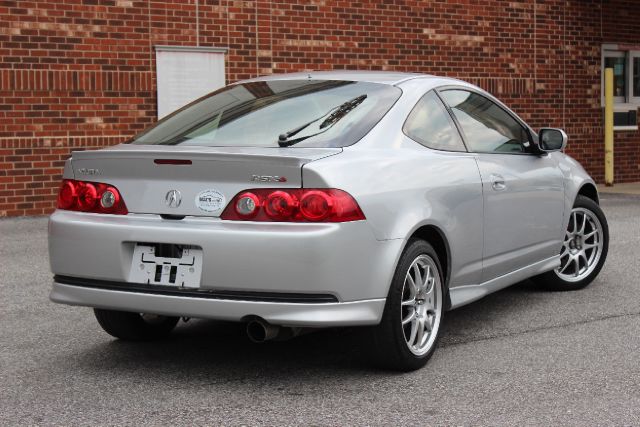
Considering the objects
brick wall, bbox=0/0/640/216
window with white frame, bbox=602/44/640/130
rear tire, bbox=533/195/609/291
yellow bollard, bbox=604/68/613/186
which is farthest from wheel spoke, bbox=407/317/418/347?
window with white frame, bbox=602/44/640/130

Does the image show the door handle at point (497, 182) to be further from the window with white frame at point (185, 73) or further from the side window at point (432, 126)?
the window with white frame at point (185, 73)

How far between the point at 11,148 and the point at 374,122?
8111mm

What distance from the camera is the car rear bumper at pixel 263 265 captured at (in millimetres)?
4410

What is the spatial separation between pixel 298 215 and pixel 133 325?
4.97 feet

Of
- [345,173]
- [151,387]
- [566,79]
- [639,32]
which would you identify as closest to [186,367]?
[151,387]

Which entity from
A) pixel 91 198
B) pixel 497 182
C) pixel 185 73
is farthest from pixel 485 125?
pixel 185 73

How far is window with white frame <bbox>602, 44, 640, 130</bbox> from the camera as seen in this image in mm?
17781

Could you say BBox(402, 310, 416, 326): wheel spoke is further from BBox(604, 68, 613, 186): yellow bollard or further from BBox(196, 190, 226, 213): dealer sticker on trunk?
BBox(604, 68, 613, 186): yellow bollard

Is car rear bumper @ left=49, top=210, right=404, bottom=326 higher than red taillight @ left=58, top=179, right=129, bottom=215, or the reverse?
red taillight @ left=58, top=179, right=129, bottom=215

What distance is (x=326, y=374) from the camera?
492 cm

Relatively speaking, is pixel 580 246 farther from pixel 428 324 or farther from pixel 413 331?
pixel 413 331

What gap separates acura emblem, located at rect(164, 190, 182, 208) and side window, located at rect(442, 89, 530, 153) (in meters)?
1.84

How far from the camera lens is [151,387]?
4.69 metres

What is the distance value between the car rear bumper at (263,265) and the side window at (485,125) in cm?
136
